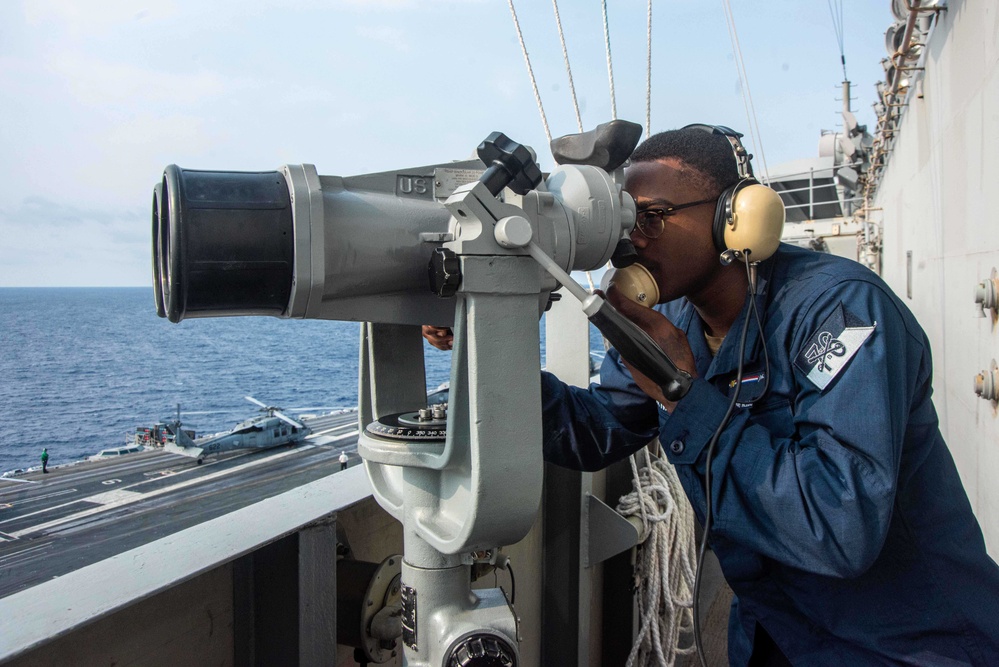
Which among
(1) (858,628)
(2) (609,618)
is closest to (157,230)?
(1) (858,628)

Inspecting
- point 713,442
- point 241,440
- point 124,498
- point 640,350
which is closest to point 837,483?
point 713,442

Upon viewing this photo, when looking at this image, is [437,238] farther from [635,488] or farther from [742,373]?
[635,488]

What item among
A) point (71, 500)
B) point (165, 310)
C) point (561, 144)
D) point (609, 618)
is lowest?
point (71, 500)

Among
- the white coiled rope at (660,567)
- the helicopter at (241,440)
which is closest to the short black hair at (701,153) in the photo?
the white coiled rope at (660,567)

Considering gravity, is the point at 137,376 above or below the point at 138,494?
above

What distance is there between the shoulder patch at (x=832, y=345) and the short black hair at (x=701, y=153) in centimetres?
38

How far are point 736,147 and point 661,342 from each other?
50 cm

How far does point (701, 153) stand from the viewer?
1.43 m

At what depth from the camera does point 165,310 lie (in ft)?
3.27

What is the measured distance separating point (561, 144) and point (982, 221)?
2.28m

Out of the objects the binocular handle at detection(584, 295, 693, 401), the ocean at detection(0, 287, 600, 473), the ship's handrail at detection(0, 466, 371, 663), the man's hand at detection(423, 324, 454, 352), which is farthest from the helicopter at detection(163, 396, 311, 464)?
the binocular handle at detection(584, 295, 693, 401)

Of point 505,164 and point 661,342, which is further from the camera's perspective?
point 661,342

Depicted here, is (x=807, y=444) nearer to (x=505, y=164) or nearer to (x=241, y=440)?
(x=505, y=164)

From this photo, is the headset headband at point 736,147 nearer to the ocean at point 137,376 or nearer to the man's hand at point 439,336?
the man's hand at point 439,336
